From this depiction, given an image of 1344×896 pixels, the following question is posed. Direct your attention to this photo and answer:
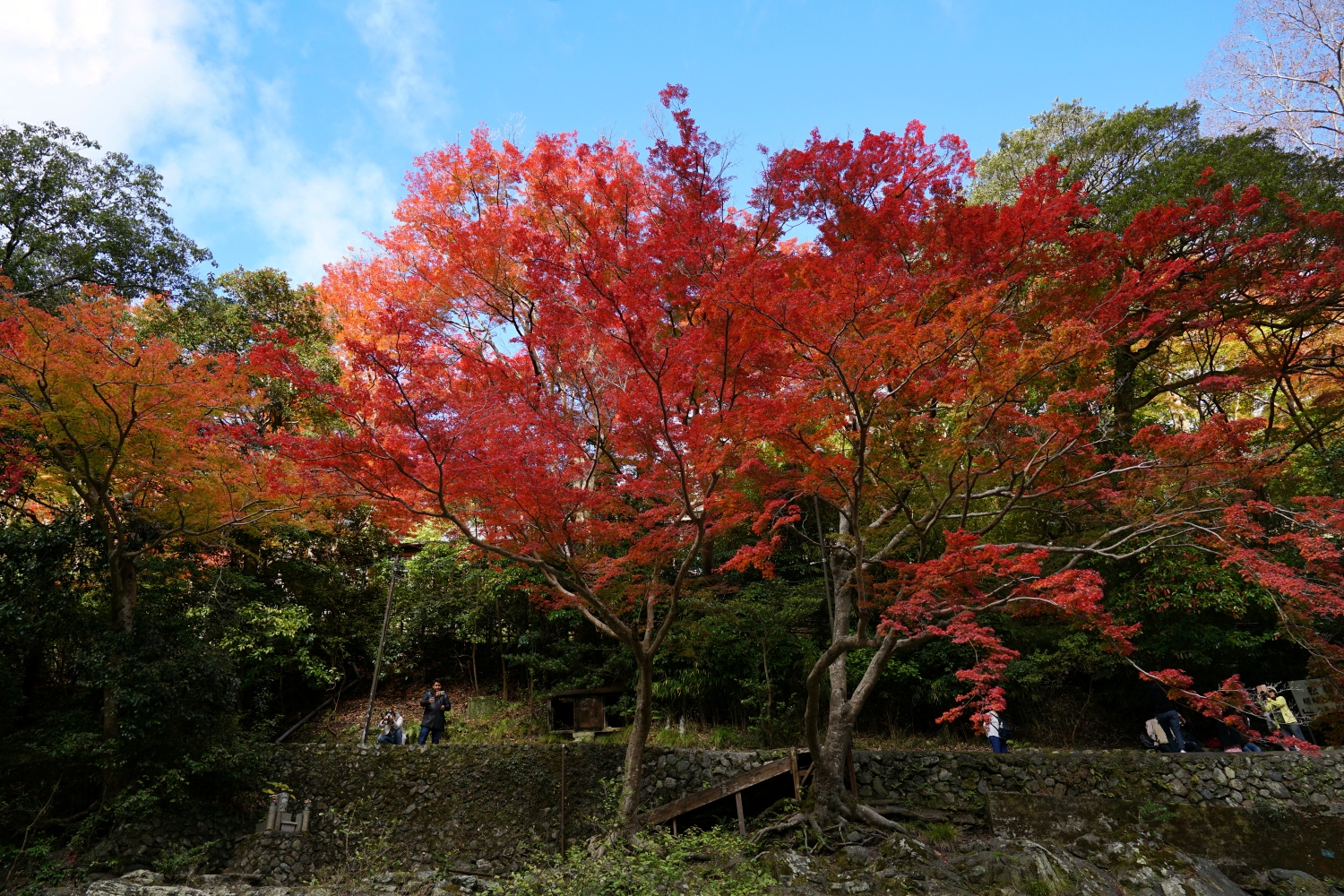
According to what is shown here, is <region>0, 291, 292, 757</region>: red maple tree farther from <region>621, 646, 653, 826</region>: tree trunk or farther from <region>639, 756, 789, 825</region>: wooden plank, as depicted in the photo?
<region>639, 756, 789, 825</region>: wooden plank

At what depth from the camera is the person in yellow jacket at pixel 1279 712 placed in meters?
8.62

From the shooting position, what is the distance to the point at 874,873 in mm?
6137

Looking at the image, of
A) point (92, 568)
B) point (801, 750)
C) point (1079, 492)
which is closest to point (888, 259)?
point (1079, 492)

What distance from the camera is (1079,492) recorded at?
8703 mm

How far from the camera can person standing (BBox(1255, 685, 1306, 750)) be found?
28.3 ft

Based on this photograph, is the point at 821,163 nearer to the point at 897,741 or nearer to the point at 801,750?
the point at 801,750

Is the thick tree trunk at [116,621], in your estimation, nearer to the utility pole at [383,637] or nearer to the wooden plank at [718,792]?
the utility pole at [383,637]

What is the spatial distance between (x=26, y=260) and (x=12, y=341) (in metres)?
6.77

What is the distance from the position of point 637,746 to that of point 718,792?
1.27 m

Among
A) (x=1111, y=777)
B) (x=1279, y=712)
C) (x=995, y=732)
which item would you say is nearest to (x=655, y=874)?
(x=995, y=732)

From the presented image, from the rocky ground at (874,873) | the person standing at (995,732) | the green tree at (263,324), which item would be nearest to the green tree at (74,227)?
the green tree at (263,324)

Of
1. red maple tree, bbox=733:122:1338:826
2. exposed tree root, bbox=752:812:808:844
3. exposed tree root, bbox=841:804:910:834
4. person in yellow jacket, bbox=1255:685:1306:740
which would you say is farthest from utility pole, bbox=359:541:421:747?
person in yellow jacket, bbox=1255:685:1306:740

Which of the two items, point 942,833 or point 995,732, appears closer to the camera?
point 942,833

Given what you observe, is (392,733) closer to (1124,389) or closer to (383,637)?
(383,637)
